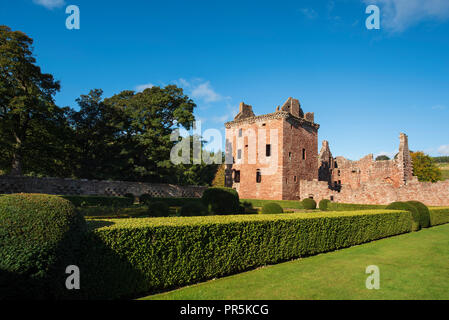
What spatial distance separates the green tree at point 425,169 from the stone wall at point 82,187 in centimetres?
4558

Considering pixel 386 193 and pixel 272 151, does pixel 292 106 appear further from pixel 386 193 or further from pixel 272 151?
pixel 386 193

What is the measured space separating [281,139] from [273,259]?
87.6 feet

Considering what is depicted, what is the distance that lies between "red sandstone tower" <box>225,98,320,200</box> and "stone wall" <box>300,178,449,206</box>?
3707 mm

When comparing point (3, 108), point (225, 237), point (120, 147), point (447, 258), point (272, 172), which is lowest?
point (447, 258)

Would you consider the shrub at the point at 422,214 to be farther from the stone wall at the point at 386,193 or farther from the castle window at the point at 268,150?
the castle window at the point at 268,150

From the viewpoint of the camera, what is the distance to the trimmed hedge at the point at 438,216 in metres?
18.9

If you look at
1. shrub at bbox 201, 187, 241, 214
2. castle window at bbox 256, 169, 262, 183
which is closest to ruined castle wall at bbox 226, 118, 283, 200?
castle window at bbox 256, 169, 262, 183

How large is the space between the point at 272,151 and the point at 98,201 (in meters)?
20.8

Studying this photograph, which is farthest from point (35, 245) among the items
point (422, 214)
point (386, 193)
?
point (386, 193)

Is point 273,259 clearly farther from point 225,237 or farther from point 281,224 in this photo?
point 225,237

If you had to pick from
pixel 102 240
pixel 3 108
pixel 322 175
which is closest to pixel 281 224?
pixel 102 240

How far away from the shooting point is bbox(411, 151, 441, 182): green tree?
5350cm

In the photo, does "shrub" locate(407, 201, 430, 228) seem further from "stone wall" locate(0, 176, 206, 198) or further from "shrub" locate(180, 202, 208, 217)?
"stone wall" locate(0, 176, 206, 198)
